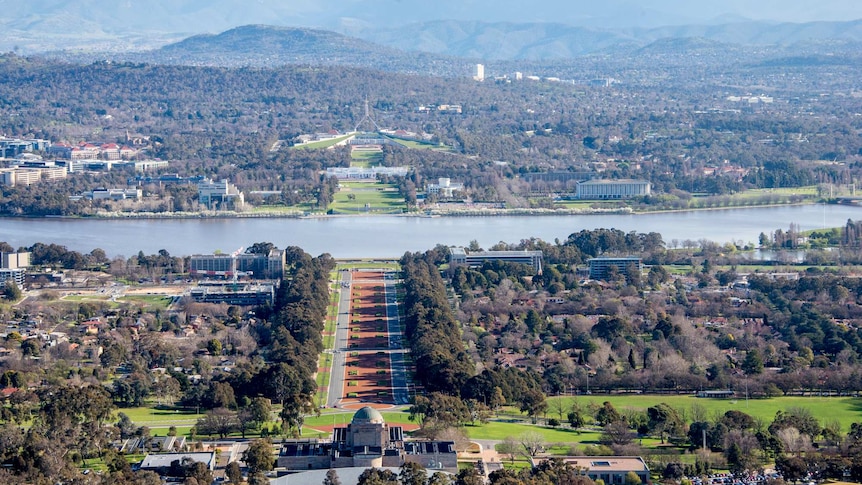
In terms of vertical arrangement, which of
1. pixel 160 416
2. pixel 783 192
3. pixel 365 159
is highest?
pixel 365 159

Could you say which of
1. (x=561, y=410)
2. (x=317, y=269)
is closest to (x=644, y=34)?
(x=317, y=269)

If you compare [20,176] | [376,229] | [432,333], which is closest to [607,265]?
[376,229]

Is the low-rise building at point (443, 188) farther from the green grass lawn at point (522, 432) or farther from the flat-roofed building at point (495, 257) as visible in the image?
the green grass lawn at point (522, 432)

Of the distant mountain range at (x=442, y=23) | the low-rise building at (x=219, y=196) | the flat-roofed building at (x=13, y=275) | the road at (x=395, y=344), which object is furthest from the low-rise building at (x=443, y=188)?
the distant mountain range at (x=442, y=23)

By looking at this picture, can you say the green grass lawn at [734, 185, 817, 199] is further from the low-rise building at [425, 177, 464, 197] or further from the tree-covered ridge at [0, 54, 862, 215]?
the low-rise building at [425, 177, 464, 197]

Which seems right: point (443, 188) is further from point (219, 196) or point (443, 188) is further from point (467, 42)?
point (467, 42)

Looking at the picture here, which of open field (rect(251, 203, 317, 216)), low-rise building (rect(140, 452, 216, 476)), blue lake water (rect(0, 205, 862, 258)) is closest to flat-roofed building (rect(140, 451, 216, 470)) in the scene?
low-rise building (rect(140, 452, 216, 476))
